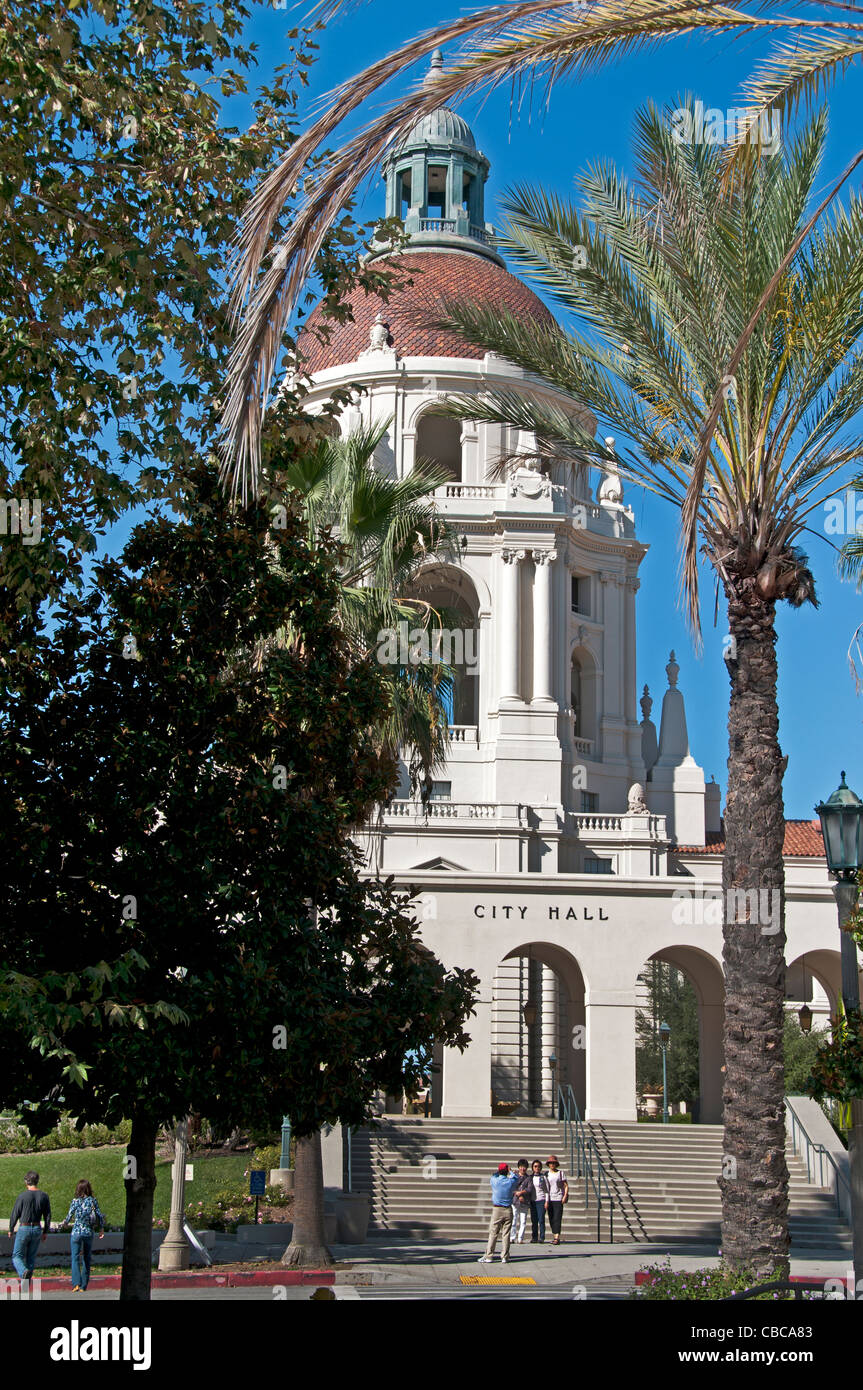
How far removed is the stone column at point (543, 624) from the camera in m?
46.5

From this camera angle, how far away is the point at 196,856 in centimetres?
1145

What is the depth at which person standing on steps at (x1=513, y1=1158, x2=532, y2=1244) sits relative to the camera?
24375 millimetres

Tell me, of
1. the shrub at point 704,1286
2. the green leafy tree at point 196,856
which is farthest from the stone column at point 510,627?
the shrub at point 704,1286

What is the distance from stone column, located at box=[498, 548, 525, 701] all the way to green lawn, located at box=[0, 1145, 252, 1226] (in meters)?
19.0

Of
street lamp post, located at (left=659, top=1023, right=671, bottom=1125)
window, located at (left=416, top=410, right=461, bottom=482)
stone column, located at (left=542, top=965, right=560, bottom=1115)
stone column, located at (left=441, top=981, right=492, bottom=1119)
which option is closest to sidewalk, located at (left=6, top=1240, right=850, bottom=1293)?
stone column, located at (left=441, top=981, right=492, bottom=1119)

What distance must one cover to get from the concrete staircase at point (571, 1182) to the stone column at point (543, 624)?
59.0ft

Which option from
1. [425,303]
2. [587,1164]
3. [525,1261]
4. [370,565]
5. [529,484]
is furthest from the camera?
[529,484]

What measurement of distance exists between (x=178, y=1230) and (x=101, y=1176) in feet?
26.1

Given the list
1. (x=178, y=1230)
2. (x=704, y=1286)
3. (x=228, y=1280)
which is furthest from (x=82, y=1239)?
(x=704, y=1286)

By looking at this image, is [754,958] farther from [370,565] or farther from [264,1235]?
[264,1235]

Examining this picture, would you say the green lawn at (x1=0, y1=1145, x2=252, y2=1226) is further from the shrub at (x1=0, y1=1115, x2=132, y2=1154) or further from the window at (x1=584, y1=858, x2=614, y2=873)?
the window at (x1=584, y1=858, x2=614, y2=873)
